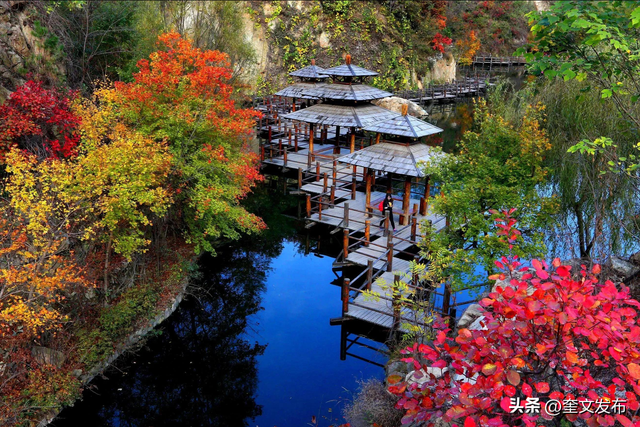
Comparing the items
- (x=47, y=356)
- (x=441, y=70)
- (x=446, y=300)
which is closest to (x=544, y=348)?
(x=446, y=300)

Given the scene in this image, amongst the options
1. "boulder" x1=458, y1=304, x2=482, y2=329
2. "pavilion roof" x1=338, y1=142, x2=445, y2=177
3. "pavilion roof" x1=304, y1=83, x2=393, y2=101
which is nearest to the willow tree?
"boulder" x1=458, y1=304, x2=482, y2=329

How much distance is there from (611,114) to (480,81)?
1730 inches

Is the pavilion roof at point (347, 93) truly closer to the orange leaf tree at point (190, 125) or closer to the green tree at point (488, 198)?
the orange leaf tree at point (190, 125)

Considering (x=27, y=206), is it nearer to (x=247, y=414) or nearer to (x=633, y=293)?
(x=247, y=414)

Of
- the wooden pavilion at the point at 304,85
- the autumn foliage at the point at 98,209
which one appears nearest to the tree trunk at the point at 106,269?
the autumn foliage at the point at 98,209

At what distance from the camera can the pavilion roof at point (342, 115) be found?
24658 millimetres

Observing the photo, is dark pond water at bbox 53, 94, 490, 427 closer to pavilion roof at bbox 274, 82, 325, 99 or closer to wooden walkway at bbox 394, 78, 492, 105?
pavilion roof at bbox 274, 82, 325, 99

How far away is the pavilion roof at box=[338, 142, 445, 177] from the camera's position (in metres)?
18.6

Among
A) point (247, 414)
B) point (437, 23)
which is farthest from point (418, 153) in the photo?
point (437, 23)

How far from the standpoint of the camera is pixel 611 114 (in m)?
13.4

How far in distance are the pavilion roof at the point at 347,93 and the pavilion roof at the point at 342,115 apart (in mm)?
517

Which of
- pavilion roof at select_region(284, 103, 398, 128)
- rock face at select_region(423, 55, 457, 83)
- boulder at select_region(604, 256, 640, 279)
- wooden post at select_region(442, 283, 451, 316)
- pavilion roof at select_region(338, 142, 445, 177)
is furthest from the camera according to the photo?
rock face at select_region(423, 55, 457, 83)

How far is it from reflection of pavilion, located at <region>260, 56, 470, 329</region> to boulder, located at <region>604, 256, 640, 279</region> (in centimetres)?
417

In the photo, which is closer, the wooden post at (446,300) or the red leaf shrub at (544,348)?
the red leaf shrub at (544,348)
